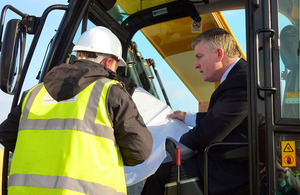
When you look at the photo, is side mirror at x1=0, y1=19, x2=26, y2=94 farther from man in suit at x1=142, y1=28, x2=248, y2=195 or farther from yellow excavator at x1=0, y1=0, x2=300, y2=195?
man in suit at x1=142, y1=28, x2=248, y2=195

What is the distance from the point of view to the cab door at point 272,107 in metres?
1.90

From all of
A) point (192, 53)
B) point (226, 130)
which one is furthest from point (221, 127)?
point (192, 53)

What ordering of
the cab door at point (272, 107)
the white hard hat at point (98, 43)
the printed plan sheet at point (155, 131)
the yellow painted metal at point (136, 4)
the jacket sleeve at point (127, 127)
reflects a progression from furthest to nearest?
the yellow painted metal at point (136, 4) < the printed plan sheet at point (155, 131) < the white hard hat at point (98, 43) < the jacket sleeve at point (127, 127) < the cab door at point (272, 107)

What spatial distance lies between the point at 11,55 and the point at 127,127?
972mm

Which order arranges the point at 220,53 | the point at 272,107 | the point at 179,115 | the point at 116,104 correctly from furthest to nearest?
1. the point at 179,115
2. the point at 220,53
3. the point at 116,104
4. the point at 272,107

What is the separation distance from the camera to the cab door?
6.23 feet

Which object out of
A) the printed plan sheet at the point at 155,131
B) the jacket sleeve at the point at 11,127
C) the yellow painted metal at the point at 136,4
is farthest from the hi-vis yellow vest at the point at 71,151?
the yellow painted metal at the point at 136,4

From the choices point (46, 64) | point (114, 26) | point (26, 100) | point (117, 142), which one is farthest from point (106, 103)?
point (114, 26)

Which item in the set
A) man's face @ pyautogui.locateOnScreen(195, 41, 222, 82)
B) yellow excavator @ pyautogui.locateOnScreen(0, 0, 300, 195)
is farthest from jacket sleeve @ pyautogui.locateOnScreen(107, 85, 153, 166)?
man's face @ pyautogui.locateOnScreen(195, 41, 222, 82)

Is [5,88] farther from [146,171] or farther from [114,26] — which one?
[114,26]

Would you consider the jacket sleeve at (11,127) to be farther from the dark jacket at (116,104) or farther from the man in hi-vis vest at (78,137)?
the dark jacket at (116,104)

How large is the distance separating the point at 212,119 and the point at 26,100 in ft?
3.64

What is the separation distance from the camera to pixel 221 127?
224 centimetres

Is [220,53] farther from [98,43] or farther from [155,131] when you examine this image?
[98,43]
